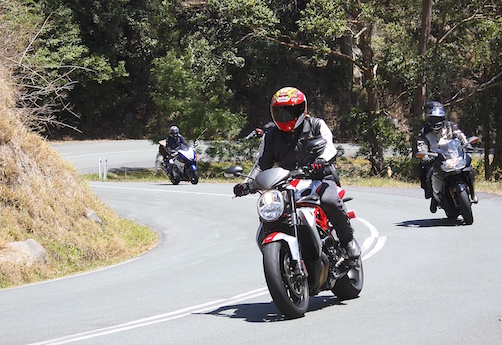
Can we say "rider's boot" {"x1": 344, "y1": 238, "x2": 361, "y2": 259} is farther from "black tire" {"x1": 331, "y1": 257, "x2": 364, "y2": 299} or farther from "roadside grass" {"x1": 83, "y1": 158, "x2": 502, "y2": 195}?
"roadside grass" {"x1": 83, "y1": 158, "x2": 502, "y2": 195}

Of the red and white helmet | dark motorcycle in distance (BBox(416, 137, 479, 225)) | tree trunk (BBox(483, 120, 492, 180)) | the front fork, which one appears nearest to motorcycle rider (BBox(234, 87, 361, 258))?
the red and white helmet

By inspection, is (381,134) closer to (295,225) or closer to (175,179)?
(175,179)

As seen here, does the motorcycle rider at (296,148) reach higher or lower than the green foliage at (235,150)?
higher

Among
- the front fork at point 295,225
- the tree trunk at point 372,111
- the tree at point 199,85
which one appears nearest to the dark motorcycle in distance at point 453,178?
the front fork at point 295,225

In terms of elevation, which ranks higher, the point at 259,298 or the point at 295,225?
the point at 295,225

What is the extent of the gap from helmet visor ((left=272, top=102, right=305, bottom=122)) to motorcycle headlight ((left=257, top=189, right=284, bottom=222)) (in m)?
0.91

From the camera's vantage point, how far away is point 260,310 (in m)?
7.87

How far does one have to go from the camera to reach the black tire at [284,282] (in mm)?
6887

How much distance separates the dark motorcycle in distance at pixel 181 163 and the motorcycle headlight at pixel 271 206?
21248 mm

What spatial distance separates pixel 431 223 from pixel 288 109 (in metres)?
8.00

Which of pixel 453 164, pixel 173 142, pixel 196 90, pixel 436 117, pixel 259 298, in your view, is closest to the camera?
pixel 259 298

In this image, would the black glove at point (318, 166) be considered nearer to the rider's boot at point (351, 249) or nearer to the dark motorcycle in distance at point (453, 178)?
the rider's boot at point (351, 249)

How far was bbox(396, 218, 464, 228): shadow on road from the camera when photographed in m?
14.6

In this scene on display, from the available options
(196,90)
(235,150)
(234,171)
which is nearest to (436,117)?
(234,171)
